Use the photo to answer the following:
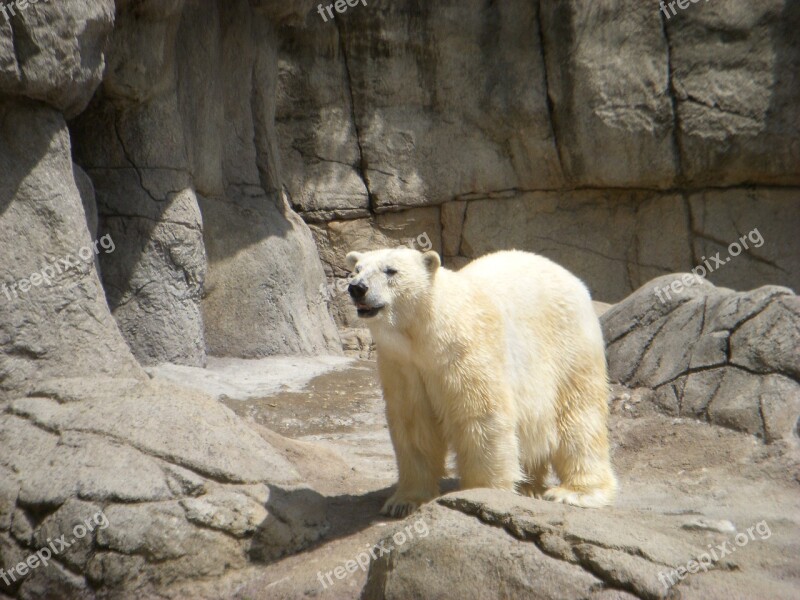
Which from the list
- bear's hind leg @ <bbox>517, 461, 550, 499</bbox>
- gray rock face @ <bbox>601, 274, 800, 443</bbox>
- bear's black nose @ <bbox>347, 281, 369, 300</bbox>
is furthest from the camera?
gray rock face @ <bbox>601, 274, 800, 443</bbox>

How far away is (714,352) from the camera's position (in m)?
6.87

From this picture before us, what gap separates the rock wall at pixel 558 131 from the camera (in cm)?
1242

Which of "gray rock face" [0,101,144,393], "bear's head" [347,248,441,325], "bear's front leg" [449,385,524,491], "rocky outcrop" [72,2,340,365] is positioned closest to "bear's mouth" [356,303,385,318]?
"bear's head" [347,248,441,325]

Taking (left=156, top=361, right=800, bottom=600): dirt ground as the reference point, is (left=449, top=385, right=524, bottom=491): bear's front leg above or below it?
above

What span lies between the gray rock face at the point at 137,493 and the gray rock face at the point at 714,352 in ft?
10.4

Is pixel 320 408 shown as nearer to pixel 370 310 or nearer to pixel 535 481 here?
pixel 535 481

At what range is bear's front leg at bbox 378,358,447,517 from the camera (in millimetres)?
4801

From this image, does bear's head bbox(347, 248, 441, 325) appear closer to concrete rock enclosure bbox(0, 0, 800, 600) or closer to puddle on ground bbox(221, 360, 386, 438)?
concrete rock enclosure bbox(0, 0, 800, 600)

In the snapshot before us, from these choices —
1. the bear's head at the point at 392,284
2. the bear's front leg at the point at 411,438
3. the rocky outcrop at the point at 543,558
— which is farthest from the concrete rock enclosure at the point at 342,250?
the bear's head at the point at 392,284

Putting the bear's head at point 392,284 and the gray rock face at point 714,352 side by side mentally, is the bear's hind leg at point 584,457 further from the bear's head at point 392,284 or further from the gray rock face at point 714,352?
the gray rock face at point 714,352

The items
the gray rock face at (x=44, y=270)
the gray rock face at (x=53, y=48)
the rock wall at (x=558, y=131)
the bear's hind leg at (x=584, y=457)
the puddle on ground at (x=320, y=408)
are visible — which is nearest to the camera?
the bear's hind leg at (x=584, y=457)

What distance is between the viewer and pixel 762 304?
681 centimetres

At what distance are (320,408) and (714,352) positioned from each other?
330 cm

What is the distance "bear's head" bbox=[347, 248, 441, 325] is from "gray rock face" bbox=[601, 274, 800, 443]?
2.84 metres
